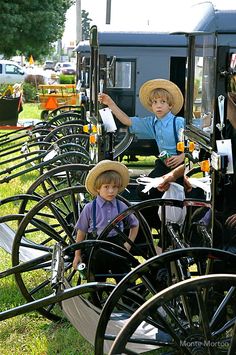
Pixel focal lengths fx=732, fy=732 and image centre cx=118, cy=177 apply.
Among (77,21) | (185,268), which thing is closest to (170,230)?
(185,268)

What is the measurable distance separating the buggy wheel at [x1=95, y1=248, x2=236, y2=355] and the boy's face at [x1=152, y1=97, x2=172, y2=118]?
198 cm

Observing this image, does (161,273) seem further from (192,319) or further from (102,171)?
(102,171)

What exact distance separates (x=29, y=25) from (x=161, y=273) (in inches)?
995

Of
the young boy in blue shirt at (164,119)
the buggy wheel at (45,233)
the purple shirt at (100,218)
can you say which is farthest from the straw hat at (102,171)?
the young boy in blue shirt at (164,119)

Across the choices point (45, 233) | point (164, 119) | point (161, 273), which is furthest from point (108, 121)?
point (161, 273)

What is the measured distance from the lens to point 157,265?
3.54 metres

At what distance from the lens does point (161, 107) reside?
567 cm

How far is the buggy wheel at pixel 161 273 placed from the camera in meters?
3.46

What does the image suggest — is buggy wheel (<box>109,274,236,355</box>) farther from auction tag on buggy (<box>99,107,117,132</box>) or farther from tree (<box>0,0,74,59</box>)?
tree (<box>0,0,74,59</box>)

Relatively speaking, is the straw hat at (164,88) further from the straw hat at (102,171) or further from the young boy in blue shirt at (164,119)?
the straw hat at (102,171)

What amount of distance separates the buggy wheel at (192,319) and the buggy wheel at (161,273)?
10 cm

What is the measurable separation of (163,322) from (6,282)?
114 inches

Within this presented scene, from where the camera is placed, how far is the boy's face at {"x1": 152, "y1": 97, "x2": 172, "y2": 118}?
566cm

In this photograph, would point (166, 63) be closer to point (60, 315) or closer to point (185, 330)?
→ point (60, 315)
